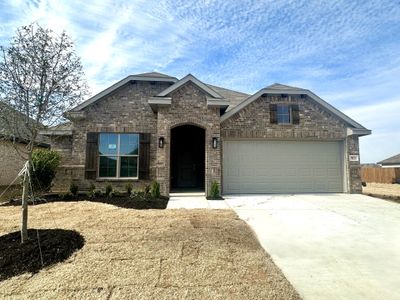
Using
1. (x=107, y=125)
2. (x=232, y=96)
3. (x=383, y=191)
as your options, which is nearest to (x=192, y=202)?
(x=107, y=125)

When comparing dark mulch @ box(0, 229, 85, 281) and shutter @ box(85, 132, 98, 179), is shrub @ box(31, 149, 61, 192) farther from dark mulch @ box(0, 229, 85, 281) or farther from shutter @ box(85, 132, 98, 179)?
dark mulch @ box(0, 229, 85, 281)

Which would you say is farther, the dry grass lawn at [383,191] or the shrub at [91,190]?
the dry grass lawn at [383,191]

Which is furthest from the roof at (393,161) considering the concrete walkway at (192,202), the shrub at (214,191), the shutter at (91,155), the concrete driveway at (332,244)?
the shutter at (91,155)

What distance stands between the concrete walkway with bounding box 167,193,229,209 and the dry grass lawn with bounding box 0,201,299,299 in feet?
6.37

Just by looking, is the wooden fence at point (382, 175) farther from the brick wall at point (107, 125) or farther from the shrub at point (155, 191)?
the shrub at point (155, 191)

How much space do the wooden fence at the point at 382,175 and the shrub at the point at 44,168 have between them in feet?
90.1

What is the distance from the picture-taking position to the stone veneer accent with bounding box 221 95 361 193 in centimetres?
1109

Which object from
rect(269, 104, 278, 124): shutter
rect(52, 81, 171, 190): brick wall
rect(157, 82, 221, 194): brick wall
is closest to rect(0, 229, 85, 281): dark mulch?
rect(157, 82, 221, 194): brick wall

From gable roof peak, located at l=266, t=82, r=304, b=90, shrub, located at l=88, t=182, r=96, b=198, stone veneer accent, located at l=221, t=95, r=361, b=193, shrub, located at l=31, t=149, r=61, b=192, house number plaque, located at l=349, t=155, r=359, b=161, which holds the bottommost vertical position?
shrub, located at l=88, t=182, r=96, b=198

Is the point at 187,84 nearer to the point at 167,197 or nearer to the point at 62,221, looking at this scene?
the point at 167,197

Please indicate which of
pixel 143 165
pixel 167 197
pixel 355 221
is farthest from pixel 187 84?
pixel 355 221

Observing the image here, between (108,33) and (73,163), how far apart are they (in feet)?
20.0

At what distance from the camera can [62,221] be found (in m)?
5.91

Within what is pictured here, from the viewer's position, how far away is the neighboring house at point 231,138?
1053 cm
